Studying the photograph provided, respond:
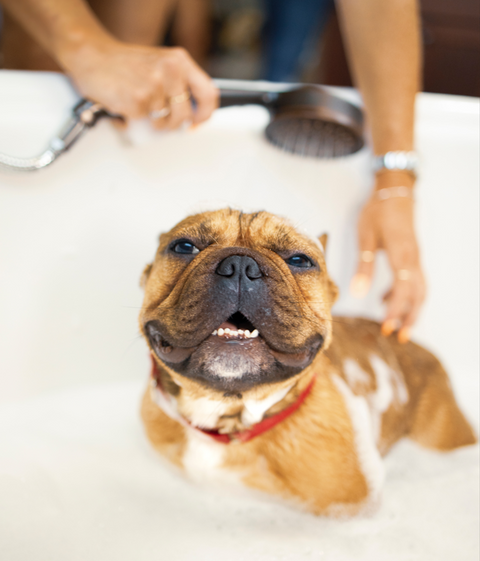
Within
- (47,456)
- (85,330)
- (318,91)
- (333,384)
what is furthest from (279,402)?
(318,91)

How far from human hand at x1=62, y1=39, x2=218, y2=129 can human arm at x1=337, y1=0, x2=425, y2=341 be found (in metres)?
0.60

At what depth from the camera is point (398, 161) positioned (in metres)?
1.62

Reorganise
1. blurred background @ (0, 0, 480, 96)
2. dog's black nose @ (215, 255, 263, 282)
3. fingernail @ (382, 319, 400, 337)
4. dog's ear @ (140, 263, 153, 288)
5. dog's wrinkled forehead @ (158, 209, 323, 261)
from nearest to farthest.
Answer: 1. dog's black nose @ (215, 255, 263, 282)
2. dog's wrinkled forehead @ (158, 209, 323, 261)
3. dog's ear @ (140, 263, 153, 288)
4. fingernail @ (382, 319, 400, 337)
5. blurred background @ (0, 0, 480, 96)

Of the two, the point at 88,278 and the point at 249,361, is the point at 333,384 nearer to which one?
the point at 249,361

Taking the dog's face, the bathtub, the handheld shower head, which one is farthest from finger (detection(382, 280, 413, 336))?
the dog's face

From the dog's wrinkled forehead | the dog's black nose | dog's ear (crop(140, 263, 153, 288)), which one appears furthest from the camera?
dog's ear (crop(140, 263, 153, 288))

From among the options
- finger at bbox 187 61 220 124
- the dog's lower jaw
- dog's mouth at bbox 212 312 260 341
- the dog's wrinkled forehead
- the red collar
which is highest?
finger at bbox 187 61 220 124

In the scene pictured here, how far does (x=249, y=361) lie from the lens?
0.96 m

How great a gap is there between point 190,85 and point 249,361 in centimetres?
85

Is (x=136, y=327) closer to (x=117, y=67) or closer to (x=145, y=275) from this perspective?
(x=145, y=275)

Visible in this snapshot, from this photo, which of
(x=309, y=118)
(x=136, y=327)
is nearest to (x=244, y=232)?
(x=136, y=327)

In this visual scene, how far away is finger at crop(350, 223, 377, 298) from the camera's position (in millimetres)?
1633

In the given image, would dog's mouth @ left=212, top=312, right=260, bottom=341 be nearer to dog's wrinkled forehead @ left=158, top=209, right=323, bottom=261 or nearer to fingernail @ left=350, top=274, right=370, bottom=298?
dog's wrinkled forehead @ left=158, top=209, right=323, bottom=261

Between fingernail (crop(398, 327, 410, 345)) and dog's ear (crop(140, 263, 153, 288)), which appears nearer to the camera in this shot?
dog's ear (crop(140, 263, 153, 288))
